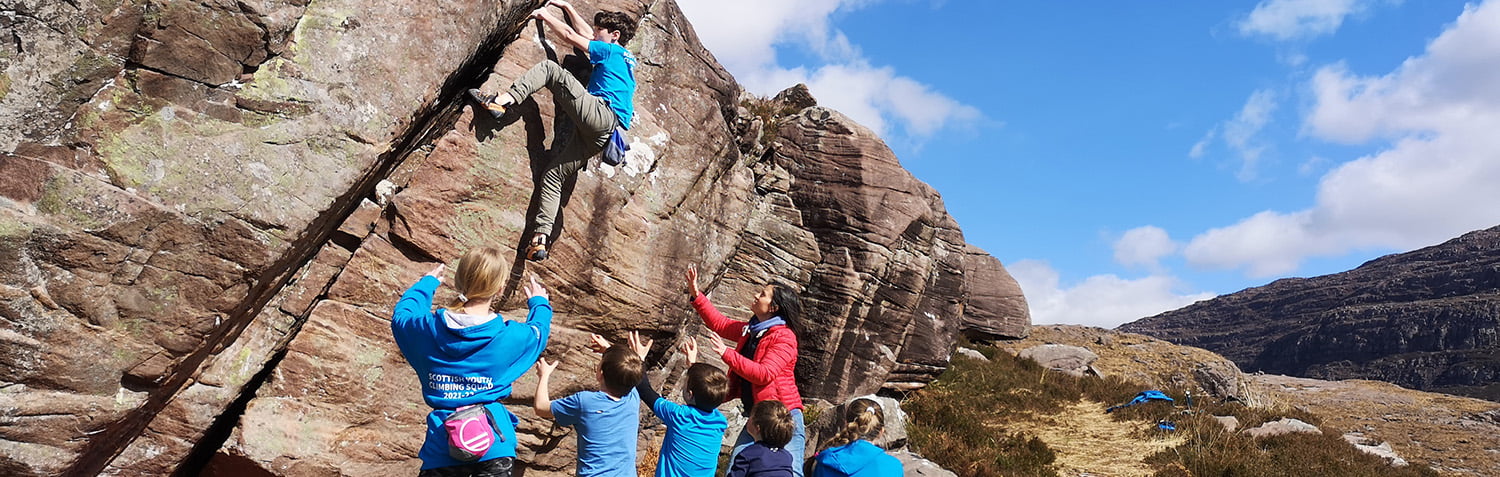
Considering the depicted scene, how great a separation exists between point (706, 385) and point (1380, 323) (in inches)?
4079

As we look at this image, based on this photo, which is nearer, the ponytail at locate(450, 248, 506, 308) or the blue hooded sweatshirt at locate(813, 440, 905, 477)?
the ponytail at locate(450, 248, 506, 308)

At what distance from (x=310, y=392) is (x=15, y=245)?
2.37 m

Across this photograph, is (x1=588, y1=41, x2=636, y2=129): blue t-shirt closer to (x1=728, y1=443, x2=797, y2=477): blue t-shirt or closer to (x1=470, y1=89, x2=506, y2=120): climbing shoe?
(x1=470, y1=89, x2=506, y2=120): climbing shoe

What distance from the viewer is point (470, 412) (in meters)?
Answer: 4.45

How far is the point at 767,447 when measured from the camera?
5754mm

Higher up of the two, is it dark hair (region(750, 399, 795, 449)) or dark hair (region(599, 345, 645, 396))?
dark hair (region(599, 345, 645, 396))

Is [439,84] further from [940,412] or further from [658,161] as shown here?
[940,412]

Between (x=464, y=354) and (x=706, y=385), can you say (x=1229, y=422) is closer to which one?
(x=706, y=385)

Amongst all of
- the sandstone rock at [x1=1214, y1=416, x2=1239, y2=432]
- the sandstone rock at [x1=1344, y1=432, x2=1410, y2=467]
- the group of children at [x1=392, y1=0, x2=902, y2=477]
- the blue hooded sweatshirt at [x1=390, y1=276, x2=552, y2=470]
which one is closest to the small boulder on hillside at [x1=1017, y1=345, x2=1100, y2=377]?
the sandstone rock at [x1=1214, y1=416, x2=1239, y2=432]

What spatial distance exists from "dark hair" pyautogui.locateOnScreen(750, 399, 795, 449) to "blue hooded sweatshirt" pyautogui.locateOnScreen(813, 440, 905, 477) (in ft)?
1.43

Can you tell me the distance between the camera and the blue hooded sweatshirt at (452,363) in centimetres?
449

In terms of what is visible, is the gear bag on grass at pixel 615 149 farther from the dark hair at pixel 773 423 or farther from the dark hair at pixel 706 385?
the dark hair at pixel 773 423

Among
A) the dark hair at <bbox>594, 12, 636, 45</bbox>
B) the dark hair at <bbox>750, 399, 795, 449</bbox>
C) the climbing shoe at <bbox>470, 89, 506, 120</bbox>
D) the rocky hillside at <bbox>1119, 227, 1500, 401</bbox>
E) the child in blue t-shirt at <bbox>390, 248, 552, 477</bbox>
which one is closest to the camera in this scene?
the child in blue t-shirt at <bbox>390, 248, 552, 477</bbox>

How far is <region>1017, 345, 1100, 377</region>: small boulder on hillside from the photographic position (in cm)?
2411
